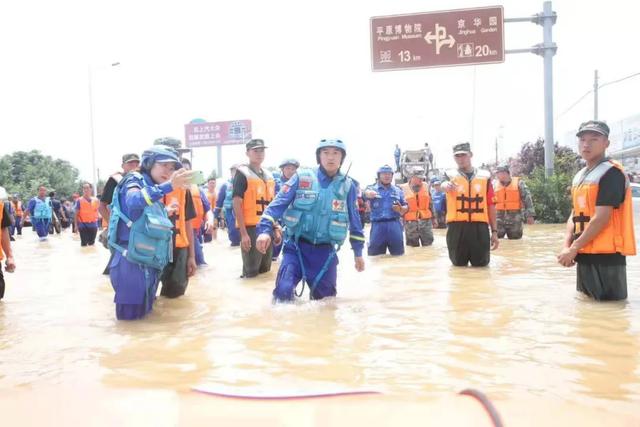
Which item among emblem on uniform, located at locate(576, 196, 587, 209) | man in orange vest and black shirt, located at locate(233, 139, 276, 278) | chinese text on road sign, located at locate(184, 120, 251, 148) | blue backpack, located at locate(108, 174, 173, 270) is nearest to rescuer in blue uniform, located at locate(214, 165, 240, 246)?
man in orange vest and black shirt, located at locate(233, 139, 276, 278)

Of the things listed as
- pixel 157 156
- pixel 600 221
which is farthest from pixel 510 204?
pixel 157 156

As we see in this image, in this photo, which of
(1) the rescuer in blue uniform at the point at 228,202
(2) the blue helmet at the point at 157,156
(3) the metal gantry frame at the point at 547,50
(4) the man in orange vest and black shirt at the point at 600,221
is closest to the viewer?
(4) the man in orange vest and black shirt at the point at 600,221

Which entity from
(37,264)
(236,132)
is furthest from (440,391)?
(236,132)

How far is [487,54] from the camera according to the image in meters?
18.1

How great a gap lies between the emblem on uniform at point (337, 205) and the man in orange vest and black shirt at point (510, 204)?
897 cm

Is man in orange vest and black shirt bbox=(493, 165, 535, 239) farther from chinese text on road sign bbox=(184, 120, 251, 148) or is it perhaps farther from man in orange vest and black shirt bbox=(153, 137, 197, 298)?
chinese text on road sign bbox=(184, 120, 251, 148)

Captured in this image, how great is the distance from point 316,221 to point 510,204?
9.20 m

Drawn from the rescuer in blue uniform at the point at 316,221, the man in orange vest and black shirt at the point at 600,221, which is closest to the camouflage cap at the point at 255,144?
the rescuer in blue uniform at the point at 316,221

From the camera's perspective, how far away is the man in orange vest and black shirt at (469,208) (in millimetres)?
8289

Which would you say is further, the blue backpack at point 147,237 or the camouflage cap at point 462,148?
the camouflage cap at point 462,148

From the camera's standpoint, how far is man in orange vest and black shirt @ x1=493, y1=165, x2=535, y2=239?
45.5 feet

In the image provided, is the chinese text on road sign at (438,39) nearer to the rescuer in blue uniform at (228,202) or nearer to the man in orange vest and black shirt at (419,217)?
the man in orange vest and black shirt at (419,217)

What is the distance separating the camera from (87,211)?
53.1ft

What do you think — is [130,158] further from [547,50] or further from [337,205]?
[547,50]
